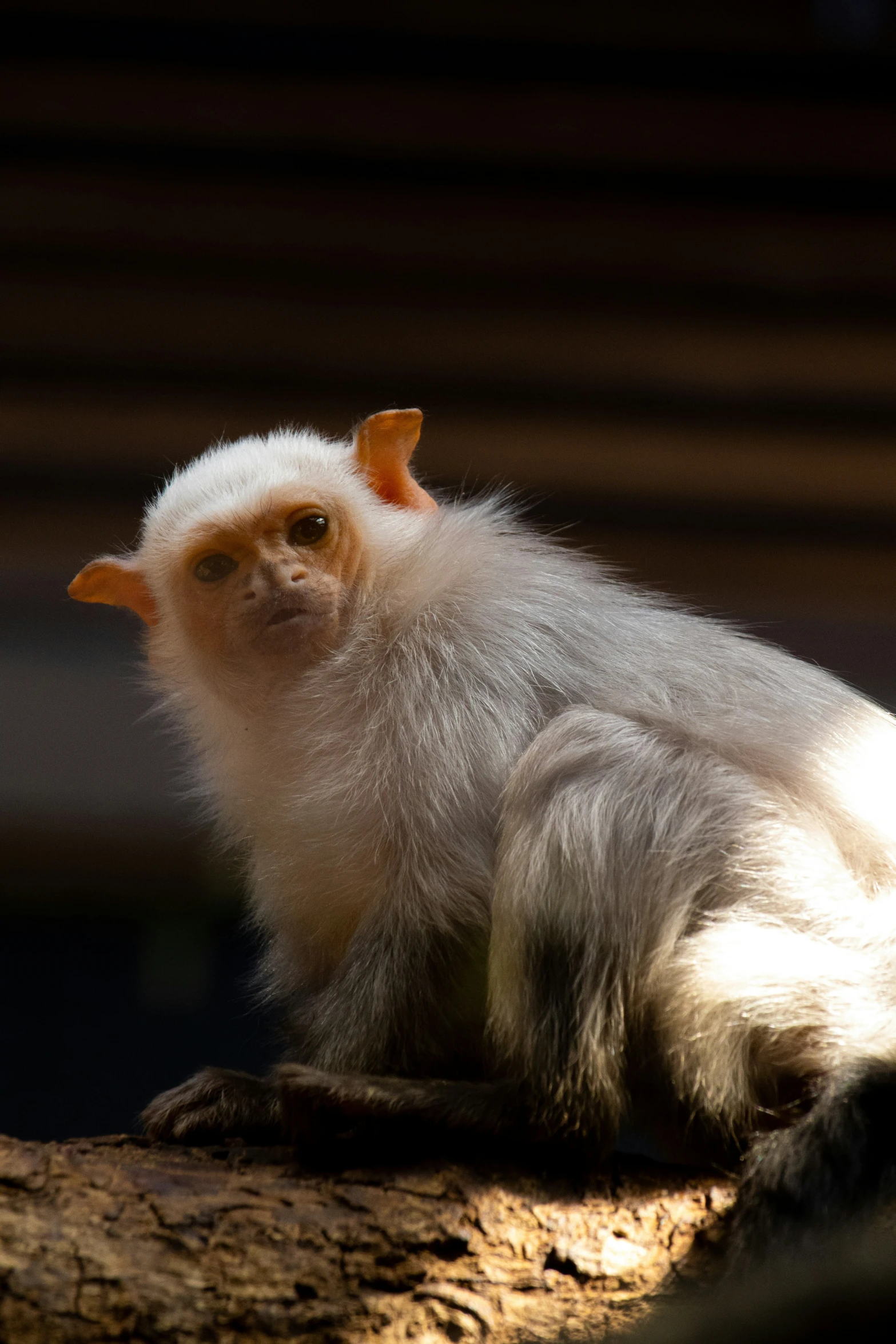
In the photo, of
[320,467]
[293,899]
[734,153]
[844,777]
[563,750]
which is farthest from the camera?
[734,153]

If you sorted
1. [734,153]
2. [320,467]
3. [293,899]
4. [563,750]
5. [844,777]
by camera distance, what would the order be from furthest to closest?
[734,153]
[320,467]
[293,899]
[844,777]
[563,750]

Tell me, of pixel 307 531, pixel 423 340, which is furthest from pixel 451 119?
pixel 307 531

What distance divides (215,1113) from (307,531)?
1.03 metres

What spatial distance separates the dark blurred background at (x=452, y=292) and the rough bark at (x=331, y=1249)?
90cm

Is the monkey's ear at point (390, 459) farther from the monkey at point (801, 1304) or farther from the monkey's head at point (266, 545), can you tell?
the monkey at point (801, 1304)

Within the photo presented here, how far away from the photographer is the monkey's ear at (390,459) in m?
2.40

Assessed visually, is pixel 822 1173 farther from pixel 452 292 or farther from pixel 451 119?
pixel 451 119

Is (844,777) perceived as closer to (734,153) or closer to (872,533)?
(872,533)

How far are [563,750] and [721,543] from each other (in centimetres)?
117

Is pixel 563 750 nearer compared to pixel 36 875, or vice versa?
pixel 563 750

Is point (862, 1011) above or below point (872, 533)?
below

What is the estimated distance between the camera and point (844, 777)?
1.97 meters

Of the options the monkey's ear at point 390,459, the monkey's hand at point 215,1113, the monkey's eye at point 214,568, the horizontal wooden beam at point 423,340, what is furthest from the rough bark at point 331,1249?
the horizontal wooden beam at point 423,340

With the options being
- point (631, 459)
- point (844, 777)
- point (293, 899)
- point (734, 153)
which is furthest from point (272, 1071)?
point (734, 153)
